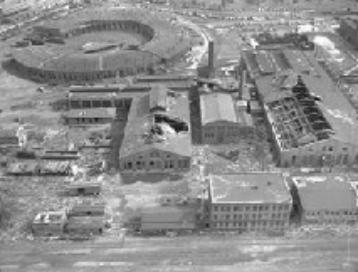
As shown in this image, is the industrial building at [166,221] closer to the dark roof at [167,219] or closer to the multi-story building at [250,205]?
the dark roof at [167,219]

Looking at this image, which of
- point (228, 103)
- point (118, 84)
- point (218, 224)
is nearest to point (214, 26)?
point (118, 84)

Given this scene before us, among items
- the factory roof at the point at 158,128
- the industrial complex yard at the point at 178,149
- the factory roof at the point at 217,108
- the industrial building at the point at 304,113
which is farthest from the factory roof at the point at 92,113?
the industrial building at the point at 304,113

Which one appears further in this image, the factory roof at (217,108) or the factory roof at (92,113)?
the factory roof at (92,113)

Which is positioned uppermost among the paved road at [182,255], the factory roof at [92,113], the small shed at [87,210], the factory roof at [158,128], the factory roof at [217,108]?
the factory roof at [217,108]

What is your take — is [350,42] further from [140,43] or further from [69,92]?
[69,92]

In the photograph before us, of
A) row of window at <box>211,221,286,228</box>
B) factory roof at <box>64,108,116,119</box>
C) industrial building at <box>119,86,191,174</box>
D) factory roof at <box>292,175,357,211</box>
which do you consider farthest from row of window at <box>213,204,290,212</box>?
factory roof at <box>64,108,116,119</box>

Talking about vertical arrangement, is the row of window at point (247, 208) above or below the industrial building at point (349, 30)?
below

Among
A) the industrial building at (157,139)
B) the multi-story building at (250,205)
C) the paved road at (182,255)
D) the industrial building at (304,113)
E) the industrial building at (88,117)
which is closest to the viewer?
the paved road at (182,255)

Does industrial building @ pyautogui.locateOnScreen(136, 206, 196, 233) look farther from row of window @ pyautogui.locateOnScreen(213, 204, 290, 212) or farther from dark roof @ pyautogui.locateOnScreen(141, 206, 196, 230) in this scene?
row of window @ pyautogui.locateOnScreen(213, 204, 290, 212)
